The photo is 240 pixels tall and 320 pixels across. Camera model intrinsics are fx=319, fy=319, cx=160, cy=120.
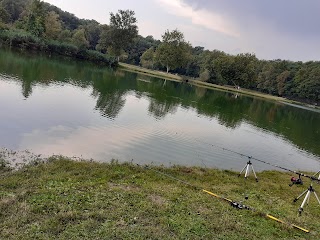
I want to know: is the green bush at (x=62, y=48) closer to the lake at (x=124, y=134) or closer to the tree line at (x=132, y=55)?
the tree line at (x=132, y=55)

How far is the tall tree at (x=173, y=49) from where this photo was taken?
121m

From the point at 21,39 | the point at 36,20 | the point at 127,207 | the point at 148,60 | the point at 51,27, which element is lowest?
the point at 127,207

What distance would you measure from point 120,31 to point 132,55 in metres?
54.4

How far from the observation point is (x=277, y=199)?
15.1m

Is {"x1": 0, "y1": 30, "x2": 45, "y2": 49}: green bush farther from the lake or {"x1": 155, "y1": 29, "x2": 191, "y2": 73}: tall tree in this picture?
the lake

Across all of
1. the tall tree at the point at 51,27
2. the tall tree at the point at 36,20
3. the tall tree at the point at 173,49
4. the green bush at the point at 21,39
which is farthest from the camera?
the tall tree at the point at 173,49

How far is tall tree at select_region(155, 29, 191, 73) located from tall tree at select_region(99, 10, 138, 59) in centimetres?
1245

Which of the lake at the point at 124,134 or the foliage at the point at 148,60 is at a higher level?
the foliage at the point at 148,60

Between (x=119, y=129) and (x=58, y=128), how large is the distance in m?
4.96

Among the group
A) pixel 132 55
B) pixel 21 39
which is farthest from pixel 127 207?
pixel 132 55

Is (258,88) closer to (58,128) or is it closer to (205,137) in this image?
(205,137)

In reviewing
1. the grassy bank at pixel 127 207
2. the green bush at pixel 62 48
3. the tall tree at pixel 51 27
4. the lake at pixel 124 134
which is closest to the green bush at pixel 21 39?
the green bush at pixel 62 48

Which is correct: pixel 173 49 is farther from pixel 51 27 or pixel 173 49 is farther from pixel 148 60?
pixel 51 27

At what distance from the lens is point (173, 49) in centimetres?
12112
